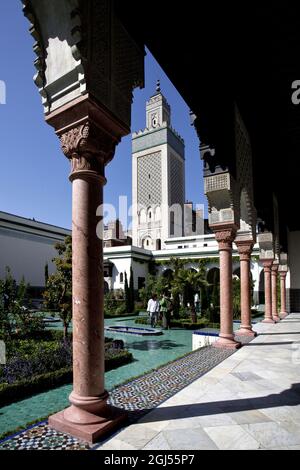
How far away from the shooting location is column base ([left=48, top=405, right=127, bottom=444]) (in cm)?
256

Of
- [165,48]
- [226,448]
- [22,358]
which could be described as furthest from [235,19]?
[22,358]

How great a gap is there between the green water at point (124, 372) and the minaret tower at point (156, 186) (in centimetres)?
3078

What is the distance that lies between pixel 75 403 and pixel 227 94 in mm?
5276

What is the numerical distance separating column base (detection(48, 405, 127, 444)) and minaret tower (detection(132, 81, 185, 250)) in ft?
124

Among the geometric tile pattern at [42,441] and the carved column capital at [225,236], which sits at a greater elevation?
the carved column capital at [225,236]

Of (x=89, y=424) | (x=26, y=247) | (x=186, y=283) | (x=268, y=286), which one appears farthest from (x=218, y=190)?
(x=26, y=247)

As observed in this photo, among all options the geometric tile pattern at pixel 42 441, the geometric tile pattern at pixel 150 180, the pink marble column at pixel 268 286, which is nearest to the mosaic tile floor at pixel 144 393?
the geometric tile pattern at pixel 42 441

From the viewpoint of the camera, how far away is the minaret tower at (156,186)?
42031 mm

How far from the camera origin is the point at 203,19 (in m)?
3.94

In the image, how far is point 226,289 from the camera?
6582 millimetres

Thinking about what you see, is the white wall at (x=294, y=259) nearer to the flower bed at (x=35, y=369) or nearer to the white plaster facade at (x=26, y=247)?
the flower bed at (x=35, y=369)

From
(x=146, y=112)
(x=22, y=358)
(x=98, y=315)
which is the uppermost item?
(x=146, y=112)

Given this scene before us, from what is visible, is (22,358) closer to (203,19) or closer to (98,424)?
(98,424)

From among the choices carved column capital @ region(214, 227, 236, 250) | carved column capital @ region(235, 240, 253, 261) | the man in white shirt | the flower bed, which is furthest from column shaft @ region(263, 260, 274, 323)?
the flower bed
